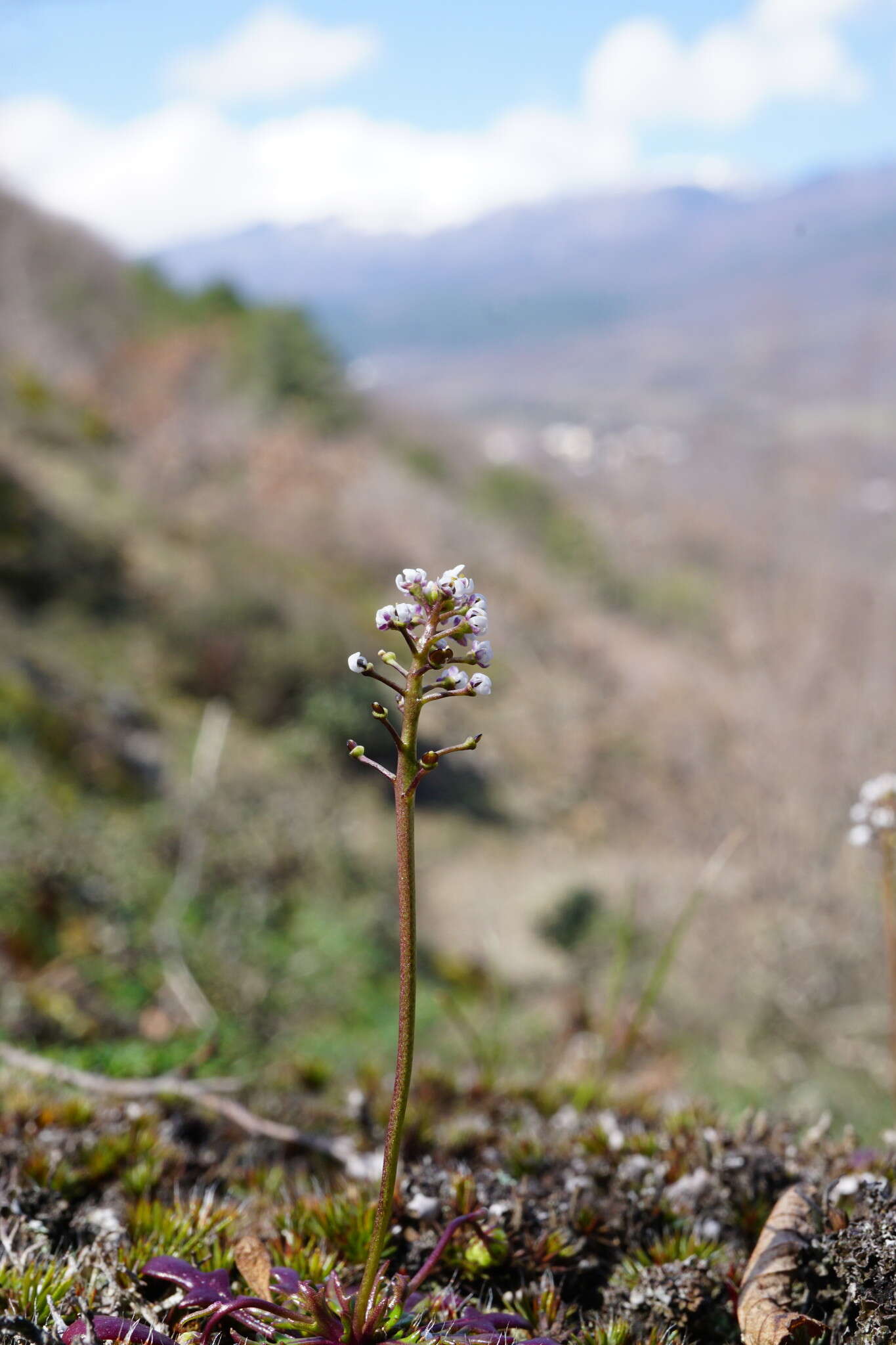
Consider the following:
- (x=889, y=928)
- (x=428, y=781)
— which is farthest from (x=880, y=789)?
(x=428, y=781)

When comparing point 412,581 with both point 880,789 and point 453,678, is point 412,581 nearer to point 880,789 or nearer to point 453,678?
point 453,678

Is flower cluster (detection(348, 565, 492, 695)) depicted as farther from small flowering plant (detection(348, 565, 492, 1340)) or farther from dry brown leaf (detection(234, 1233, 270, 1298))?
dry brown leaf (detection(234, 1233, 270, 1298))

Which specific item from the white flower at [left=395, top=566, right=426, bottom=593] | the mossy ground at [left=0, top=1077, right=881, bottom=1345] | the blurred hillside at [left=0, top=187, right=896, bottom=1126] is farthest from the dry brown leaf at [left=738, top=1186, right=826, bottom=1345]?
the blurred hillside at [left=0, top=187, right=896, bottom=1126]

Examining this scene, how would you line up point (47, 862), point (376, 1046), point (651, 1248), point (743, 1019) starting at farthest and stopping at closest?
point (743, 1019) < point (47, 862) < point (376, 1046) < point (651, 1248)

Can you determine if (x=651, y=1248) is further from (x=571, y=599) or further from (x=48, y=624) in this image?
(x=571, y=599)

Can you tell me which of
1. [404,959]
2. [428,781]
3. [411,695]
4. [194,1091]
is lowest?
[194,1091]

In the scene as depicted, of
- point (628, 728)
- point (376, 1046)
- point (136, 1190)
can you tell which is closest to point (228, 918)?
point (376, 1046)

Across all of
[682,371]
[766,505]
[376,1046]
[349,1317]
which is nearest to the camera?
[349,1317]
